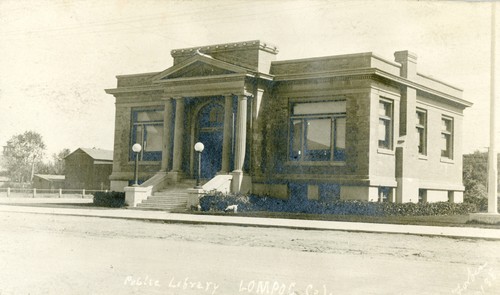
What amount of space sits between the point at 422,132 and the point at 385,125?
146 inches

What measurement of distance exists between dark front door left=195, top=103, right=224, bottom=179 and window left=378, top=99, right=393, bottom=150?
325 inches

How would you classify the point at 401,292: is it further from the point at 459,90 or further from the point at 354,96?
the point at 459,90

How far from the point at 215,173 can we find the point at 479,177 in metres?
19.0

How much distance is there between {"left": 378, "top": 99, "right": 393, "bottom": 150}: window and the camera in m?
27.4

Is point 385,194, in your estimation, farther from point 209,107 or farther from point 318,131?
point 209,107

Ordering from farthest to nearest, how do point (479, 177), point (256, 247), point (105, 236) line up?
point (479, 177), point (105, 236), point (256, 247)

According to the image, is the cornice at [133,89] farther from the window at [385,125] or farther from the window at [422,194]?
the window at [422,194]

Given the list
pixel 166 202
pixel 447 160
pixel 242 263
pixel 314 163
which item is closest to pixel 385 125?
pixel 314 163

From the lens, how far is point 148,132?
1304 inches

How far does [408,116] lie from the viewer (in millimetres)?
28500

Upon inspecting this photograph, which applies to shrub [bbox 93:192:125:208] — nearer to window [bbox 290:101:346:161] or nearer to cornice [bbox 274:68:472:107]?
window [bbox 290:101:346:161]

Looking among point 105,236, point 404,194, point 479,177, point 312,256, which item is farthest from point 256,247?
point 479,177

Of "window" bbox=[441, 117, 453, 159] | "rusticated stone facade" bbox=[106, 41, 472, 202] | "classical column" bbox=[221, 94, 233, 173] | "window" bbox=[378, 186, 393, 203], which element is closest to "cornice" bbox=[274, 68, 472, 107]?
"rusticated stone facade" bbox=[106, 41, 472, 202]

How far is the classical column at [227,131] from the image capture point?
92.7 ft
